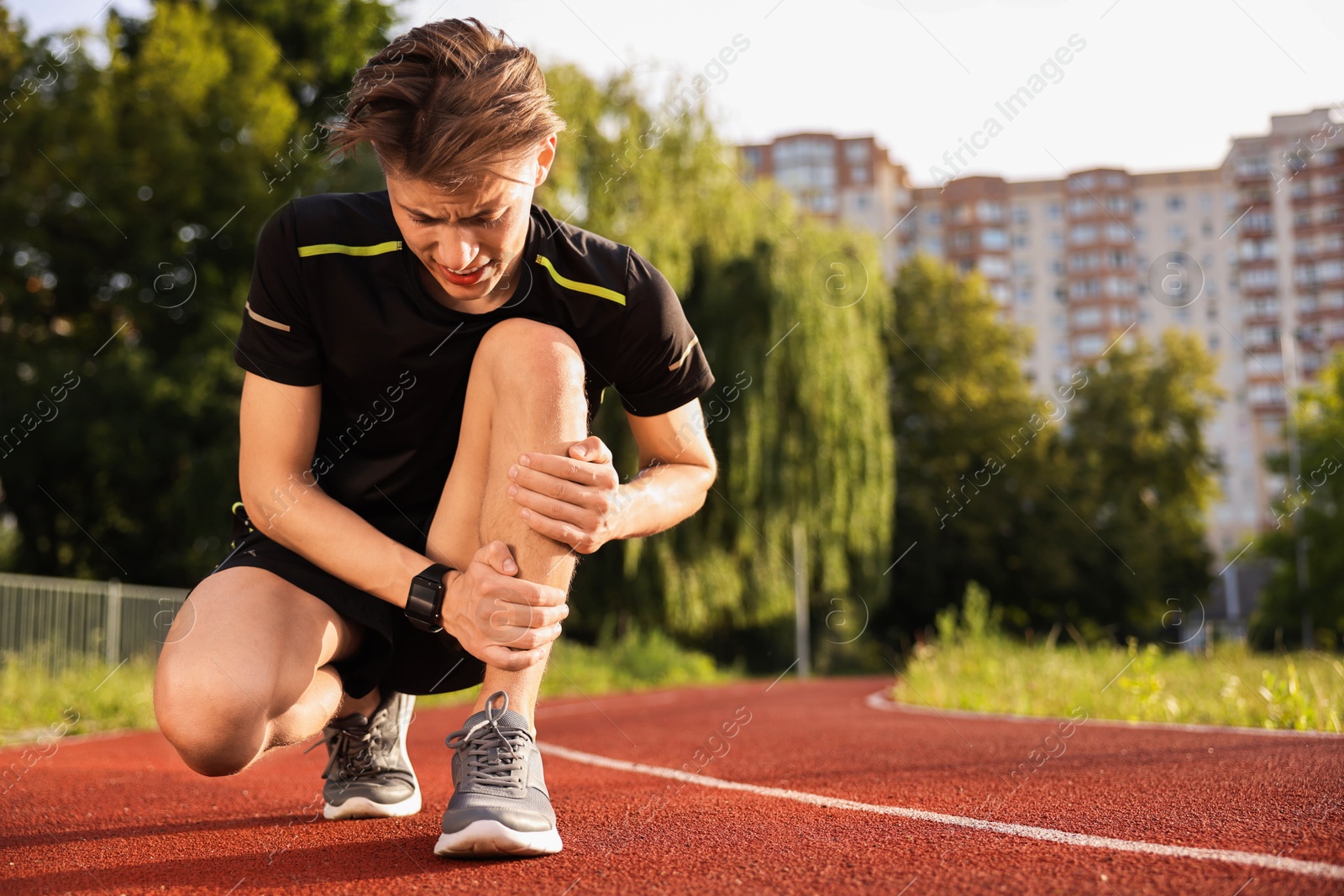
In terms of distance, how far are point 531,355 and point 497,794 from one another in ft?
3.10

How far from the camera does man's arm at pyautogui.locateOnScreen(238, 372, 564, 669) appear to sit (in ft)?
7.57

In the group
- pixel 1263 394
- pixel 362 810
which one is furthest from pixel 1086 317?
pixel 362 810

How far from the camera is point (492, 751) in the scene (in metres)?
2.27

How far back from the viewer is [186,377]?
1956cm

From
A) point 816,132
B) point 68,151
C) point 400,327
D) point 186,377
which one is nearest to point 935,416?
point 186,377

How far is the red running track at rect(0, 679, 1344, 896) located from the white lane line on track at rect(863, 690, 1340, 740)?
0.57ft

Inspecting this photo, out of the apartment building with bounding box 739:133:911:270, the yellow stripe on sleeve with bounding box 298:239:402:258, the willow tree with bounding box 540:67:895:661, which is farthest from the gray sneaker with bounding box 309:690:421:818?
the apartment building with bounding box 739:133:911:270

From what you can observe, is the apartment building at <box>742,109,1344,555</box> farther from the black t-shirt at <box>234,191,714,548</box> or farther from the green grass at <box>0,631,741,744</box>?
the black t-shirt at <box>234,191,714,548</box>

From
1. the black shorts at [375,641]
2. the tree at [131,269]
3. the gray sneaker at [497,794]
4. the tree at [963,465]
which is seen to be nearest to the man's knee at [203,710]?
the black shorts at [375,641]

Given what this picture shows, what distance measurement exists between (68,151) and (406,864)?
2097 centimetres

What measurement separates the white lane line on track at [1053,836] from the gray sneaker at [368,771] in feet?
3.26

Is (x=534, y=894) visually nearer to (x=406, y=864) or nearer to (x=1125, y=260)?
(x=406, y=864)

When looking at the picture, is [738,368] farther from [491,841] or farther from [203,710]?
[491,841]

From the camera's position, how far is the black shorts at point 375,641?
2.70m
